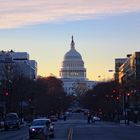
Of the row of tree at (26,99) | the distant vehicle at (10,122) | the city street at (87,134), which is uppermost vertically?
the row of tree at (26,99)

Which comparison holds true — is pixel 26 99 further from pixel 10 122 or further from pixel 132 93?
pixel 10 122

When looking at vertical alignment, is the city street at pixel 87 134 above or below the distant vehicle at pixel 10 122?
below

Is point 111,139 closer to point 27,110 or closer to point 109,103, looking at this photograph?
point 27,110

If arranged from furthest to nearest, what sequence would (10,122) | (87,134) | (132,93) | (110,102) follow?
(110,102), (132,93), (10,122), (87,134)

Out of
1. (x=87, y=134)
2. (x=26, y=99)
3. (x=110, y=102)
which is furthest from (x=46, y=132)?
(x=110, y=102)

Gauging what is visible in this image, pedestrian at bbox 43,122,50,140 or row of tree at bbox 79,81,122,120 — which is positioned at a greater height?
row of tree at bbox 79,81,122,120

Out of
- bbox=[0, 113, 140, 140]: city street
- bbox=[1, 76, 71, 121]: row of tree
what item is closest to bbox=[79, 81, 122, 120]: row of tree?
bbox=[1, 76, 71, 121]: row of tree

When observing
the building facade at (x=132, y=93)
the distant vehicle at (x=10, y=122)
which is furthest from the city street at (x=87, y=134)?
the building facade at (x=132, y=93)

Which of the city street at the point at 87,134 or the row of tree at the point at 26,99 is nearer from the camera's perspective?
the city street at the point at 87,134

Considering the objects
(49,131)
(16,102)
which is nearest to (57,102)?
(16,102)

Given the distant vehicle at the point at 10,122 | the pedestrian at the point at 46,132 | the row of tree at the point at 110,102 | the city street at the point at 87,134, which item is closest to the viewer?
the pedestrian at the point at 46,132

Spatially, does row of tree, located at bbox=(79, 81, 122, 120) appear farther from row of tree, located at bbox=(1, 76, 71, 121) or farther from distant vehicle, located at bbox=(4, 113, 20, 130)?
distant vehicle, located at bbox=(4, 113, 20, 130)

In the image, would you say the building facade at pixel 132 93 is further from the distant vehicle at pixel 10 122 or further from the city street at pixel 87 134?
the city street at pixel 87 134

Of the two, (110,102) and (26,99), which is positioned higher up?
(110,102)
